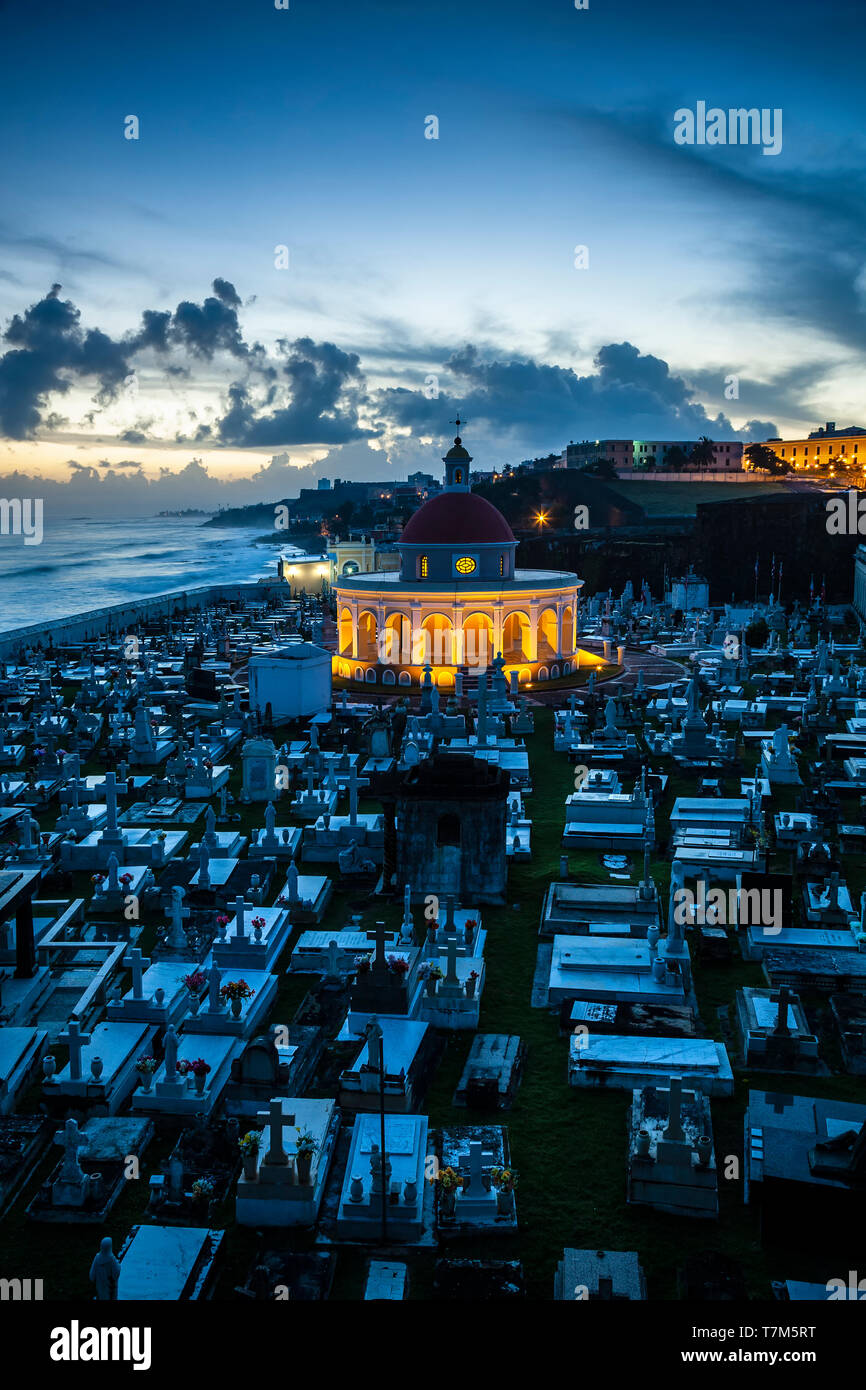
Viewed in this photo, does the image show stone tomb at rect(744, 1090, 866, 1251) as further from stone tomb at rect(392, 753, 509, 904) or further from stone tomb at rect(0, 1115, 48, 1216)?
stone tomb at rect(392, 753, 509, 904)

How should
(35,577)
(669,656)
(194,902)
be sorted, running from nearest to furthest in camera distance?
1. (194,902)
2. (669,656)
3. (35,577)

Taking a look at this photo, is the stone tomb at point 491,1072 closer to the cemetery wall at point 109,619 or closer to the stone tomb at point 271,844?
the stone tomb at point 271,844

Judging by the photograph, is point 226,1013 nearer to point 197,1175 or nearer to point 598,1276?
point 197,1175

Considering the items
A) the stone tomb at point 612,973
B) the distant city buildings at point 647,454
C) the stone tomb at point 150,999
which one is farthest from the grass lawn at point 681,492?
the stone tomb at point 150,999

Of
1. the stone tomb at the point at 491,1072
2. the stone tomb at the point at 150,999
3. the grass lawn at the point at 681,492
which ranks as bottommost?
the stone tomb at the point at 491,1072

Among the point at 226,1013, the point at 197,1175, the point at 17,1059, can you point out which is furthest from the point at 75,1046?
the point at 197,1175

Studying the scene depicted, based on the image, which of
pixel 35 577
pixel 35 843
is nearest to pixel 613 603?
pixel 35 843

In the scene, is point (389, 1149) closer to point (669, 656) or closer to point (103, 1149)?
point (103, 1149)
